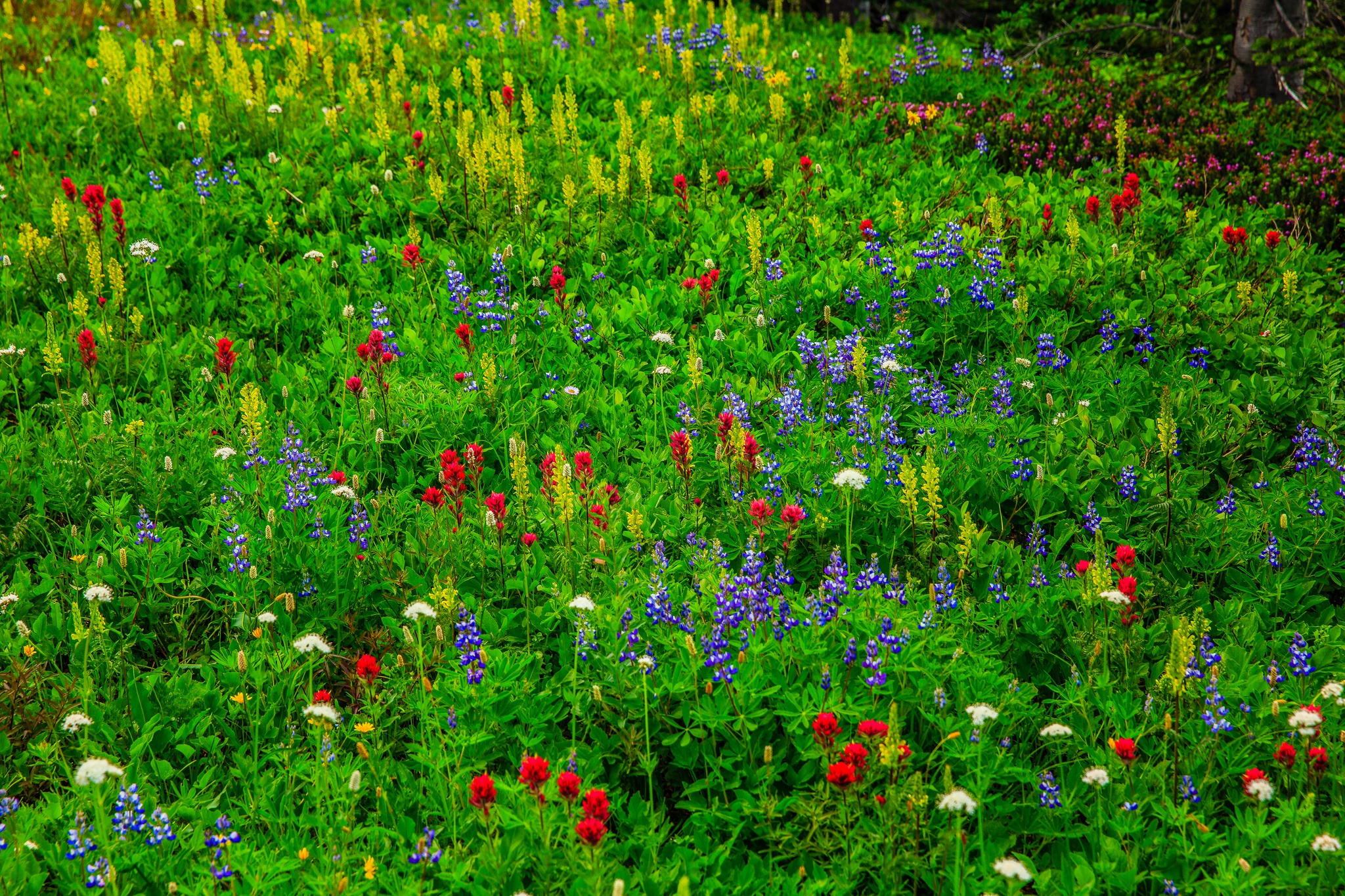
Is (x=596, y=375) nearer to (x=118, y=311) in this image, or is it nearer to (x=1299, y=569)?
(x=118, y=311)

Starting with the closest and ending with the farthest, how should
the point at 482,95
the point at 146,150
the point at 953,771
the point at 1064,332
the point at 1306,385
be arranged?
the point at 953,771
the point at 1306,385
the point at 1064,332
the point at 146,150
the point at 482,95

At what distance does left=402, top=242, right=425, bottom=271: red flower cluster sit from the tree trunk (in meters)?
7.14

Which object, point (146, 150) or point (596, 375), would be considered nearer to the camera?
point (596, 375)

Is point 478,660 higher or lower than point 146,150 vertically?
lower

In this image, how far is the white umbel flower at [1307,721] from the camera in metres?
2.82

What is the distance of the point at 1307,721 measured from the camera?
111 inches

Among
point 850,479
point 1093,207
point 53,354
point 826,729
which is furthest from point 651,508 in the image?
point 1093,207

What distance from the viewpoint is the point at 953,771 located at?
305cm

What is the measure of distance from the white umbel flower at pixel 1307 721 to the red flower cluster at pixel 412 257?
474cm

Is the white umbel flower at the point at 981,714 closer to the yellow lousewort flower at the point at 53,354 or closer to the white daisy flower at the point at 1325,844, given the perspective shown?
the white daisy flower at the point at 1325,844

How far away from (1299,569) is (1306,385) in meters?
1.41

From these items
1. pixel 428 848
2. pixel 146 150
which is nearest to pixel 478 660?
pixel 428 848

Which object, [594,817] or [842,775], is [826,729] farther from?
[594,817]

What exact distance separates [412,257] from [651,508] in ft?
8.03
